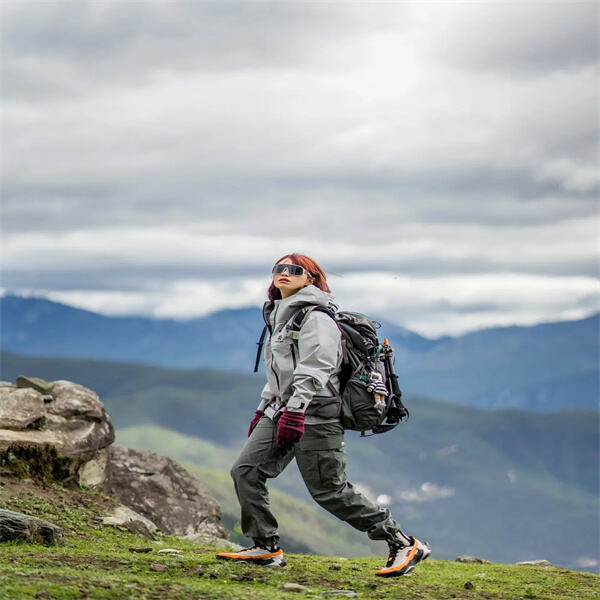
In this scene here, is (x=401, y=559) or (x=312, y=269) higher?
(x=312, y=269)

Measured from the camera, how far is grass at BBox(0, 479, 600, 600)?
10961 mm

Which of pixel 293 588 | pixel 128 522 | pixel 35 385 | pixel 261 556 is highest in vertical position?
pixel 35 385

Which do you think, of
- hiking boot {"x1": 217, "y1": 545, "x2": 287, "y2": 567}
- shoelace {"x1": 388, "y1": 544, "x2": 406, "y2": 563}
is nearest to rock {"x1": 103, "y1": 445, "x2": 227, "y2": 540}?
Result: hiking boot {"x1": 217, "y1": 545, "x2": 287, "y2": 567}

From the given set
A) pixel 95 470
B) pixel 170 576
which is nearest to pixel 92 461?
pixel 95 470

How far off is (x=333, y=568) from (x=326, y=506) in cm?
251

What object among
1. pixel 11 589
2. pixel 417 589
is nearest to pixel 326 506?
pixel 417 589

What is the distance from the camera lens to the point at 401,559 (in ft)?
45.0

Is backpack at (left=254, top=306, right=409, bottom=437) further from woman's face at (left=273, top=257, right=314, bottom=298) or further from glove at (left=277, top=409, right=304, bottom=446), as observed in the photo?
glove at (left=277, top=409, right=304, bottom=446)

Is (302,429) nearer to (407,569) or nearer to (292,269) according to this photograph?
(292,269)

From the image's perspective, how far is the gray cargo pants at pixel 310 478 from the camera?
12820 mm

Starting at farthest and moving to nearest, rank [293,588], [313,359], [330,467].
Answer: [330,467] < [313,359] < [293,588]

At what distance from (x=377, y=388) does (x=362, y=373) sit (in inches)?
11.9

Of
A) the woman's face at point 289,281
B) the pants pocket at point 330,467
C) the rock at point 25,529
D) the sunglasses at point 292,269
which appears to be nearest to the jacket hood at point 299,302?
the woman's face at point 289,281

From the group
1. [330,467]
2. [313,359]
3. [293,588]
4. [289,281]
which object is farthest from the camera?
[289,281]
